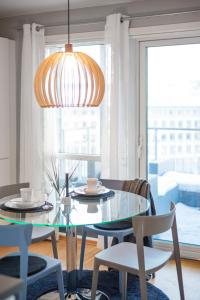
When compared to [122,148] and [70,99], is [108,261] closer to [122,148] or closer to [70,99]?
[70,99]

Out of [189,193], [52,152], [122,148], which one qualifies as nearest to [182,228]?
[189,193]

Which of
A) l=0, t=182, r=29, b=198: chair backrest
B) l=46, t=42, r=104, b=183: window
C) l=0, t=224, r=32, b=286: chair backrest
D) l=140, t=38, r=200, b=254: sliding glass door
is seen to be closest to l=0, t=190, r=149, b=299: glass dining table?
l=0, t=224, r=32, b=286: chair backrest

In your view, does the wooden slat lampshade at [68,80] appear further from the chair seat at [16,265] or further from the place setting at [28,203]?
the chair seat at [16,265]

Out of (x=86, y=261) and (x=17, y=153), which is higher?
(x=17, y=153)

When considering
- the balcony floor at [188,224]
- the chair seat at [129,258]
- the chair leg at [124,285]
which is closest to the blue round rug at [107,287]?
the chair leg at [124,285]

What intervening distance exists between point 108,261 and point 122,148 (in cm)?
162

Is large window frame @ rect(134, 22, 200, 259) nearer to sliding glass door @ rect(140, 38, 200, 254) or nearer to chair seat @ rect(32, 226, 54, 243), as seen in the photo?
sliding glass door @ rect(140, 38, 200, 254)

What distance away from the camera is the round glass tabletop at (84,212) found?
2428mm

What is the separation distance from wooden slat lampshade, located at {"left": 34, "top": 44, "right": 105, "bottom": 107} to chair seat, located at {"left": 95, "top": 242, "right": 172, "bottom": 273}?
1002 millimetres

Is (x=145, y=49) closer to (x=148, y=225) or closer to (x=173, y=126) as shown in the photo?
(x=173, y=126)

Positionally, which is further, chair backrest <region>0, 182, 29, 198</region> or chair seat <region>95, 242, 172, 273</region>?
chair backrest <region>0, 182, 29, 198</region>

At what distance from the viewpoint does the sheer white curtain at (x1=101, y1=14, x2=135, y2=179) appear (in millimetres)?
3904

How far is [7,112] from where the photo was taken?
4.54m

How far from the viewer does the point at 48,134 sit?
4414 millimetres
